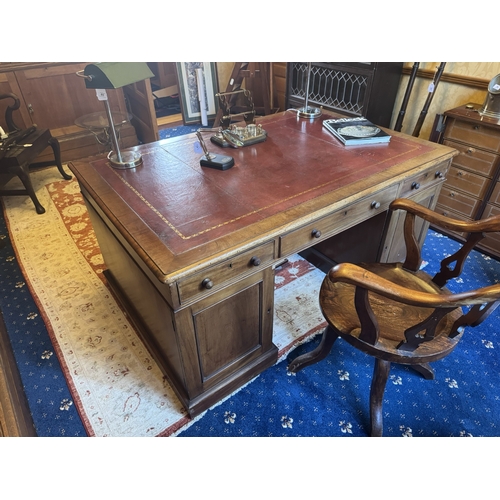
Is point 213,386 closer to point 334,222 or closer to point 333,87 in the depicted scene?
point 334,222

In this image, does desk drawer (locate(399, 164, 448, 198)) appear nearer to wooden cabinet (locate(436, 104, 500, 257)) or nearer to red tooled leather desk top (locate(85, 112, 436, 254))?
red tooled leather desk top (locate(85, 112, 436, 254))

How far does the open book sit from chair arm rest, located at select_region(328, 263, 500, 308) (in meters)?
0.88

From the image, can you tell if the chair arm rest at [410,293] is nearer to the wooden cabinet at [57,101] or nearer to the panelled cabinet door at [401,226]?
the panelled cabinet door at [401,226]

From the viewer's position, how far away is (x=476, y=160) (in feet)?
7.59

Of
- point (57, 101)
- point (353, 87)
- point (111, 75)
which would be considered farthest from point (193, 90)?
point (111, 75)

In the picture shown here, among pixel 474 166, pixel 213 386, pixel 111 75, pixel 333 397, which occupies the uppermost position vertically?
pixel 111 75

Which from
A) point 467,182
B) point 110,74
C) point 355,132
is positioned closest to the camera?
point 110,74

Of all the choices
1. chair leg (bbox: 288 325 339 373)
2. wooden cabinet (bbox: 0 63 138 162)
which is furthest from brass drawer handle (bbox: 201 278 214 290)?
wooden cabinet (bbox: 0 63 138 162)

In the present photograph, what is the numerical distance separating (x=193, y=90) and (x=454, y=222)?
3.97 metres

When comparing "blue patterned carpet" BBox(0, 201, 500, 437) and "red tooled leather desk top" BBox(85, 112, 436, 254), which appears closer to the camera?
"red tooled leather desk top" BBox(85, 112, 436, 254)

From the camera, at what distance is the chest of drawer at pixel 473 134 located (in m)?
2.20

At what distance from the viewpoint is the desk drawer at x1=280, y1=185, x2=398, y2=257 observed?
1313 millimetres

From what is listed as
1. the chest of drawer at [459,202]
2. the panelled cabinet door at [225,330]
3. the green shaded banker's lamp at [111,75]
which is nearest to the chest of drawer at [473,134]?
the chest of drawer at [459,202]
